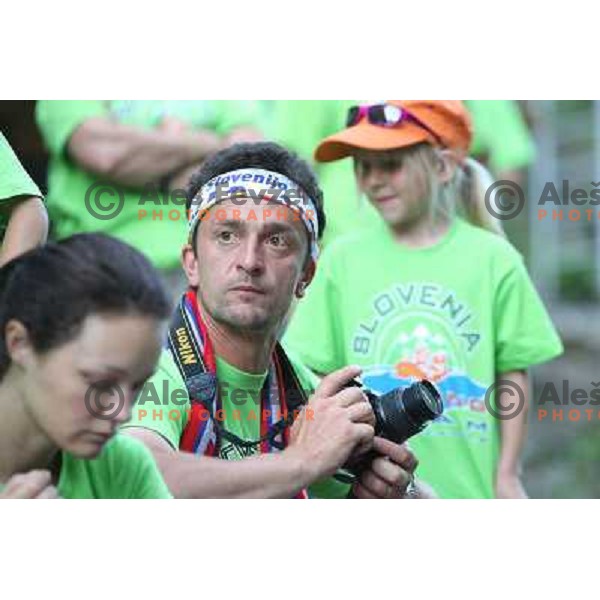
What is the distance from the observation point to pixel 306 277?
4.31 meters

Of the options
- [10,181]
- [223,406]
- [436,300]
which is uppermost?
[10,181]

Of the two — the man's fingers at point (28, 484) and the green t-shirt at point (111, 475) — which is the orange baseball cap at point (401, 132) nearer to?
the green t-shirt at point (111, 475)

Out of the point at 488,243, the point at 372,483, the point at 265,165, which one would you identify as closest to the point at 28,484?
the point at 372,483

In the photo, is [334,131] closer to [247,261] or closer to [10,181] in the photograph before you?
[247,261]

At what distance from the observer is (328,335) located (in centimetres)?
443

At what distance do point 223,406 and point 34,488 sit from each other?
0.53 metres

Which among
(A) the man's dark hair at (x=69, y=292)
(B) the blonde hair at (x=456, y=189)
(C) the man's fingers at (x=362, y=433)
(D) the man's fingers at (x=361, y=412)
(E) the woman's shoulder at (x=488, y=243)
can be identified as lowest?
(C) the man's fingers at (x=362, y=433)

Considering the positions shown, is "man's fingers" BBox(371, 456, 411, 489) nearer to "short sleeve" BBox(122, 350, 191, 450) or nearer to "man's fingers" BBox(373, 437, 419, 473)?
"man's fingers" BBox(373, 437, 419, 473)

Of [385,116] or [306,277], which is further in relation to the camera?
[385,116]

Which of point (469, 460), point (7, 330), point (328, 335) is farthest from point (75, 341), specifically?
point (469, 460)

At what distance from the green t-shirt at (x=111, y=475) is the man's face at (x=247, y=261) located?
45cm

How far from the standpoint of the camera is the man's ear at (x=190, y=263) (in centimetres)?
424

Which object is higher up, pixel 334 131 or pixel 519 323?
pixel 334 131

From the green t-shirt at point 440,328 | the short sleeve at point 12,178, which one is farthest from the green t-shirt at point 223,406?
the short sleeve at point 12,178
